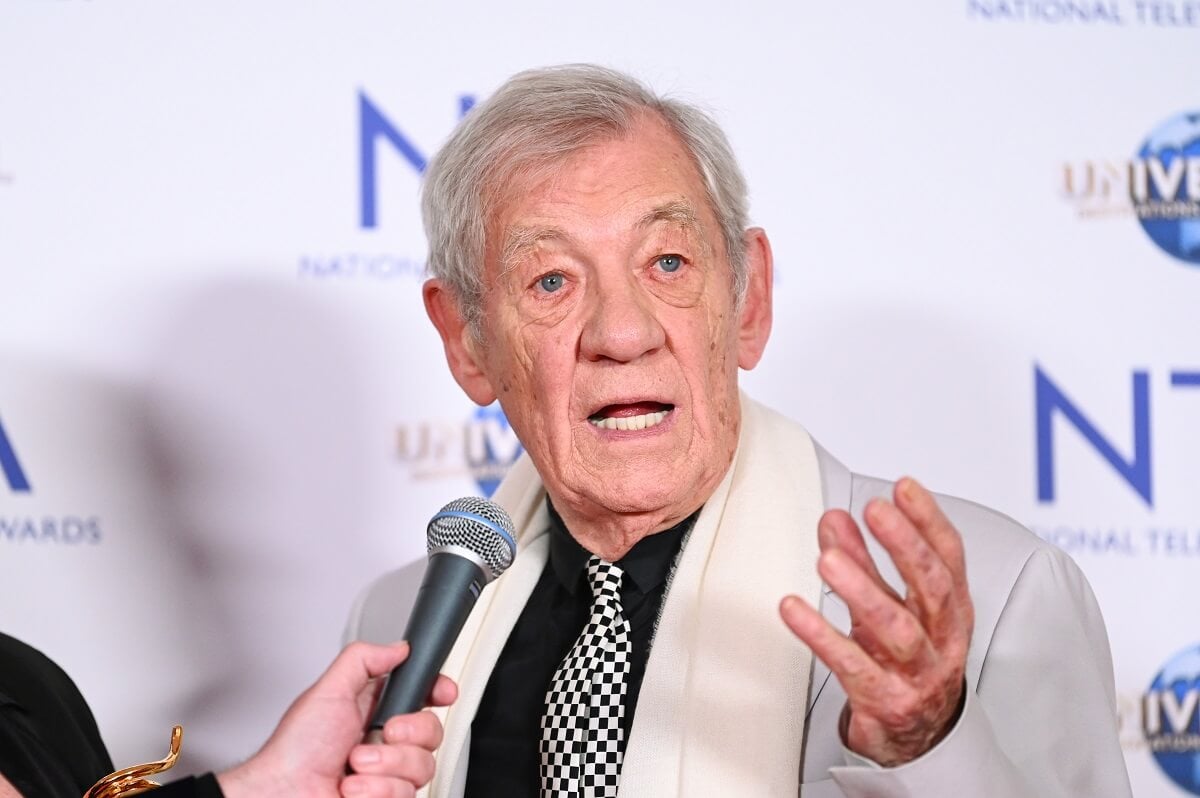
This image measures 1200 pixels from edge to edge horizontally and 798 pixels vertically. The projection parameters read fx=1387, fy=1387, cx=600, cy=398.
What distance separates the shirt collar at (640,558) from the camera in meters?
1.87

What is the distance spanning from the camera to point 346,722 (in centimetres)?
145

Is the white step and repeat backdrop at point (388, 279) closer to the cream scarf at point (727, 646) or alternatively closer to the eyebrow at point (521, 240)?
the cream scarf at point (727, 646)

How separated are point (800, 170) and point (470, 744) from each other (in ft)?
3.96

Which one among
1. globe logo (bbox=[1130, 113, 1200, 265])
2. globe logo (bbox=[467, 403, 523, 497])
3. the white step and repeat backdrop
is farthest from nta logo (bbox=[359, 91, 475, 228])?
globe logo (bbox=[1130, 113, 1200, 265])

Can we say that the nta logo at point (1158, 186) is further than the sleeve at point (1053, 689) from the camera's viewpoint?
Yes

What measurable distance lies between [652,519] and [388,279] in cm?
88

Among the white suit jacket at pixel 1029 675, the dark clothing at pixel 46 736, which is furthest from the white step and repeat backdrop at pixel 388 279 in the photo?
the white suit jacket at pixel 1029 675

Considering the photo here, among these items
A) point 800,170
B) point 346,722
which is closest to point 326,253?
point 800,170

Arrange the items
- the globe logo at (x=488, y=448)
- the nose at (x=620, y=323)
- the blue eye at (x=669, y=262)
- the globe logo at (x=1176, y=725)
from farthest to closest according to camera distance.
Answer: the globe logo at (x=488, y=448) < the globe logo at (x=1176, y=725) < the blue eye at (x=669, y=262) < the nose at (x=620, y=323)

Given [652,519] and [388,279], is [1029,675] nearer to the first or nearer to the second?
[652,519]

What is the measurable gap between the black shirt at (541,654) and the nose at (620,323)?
0.92 feet

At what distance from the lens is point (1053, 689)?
5.19ft

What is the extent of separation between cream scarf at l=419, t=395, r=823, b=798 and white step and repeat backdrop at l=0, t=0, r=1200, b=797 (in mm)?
565

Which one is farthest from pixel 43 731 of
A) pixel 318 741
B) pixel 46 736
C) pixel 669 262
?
pixel 669 262
